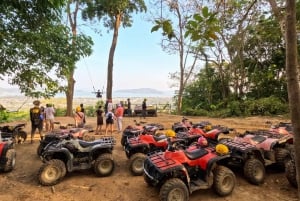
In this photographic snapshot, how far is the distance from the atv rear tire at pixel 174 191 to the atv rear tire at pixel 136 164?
A: 71.6 inches

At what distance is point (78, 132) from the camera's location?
8.85m

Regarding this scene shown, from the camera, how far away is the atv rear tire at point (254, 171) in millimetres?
5980

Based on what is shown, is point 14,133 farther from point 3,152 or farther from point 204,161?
point 204,161

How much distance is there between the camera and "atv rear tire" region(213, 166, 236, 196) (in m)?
5.39

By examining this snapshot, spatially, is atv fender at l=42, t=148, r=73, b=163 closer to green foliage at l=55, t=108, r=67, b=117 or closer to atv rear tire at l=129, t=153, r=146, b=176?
atv rear tire at l=129, t=153, r=146, b=176

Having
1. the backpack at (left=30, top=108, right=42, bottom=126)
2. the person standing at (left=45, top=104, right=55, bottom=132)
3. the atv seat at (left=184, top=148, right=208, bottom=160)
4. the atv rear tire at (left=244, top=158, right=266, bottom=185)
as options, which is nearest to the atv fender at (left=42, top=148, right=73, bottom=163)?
the atv seat at (left=184, top=148, right=208, bottom=160)

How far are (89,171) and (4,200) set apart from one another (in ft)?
6.85

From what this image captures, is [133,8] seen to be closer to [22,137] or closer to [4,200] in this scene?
[22,137]

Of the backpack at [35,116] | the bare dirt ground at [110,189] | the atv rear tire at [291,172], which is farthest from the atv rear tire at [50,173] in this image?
the atv rear tire at [291,172]

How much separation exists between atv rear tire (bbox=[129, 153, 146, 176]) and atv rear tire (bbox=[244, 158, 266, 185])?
2.38 metres

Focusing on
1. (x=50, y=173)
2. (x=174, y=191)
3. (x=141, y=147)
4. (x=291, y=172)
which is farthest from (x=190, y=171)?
(x=50, y=173)

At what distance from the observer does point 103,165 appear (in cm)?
667

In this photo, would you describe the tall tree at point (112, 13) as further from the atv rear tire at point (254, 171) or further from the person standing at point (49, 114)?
the atv rear tire at point (254, 171)

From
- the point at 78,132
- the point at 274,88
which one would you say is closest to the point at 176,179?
the point at 78,132
